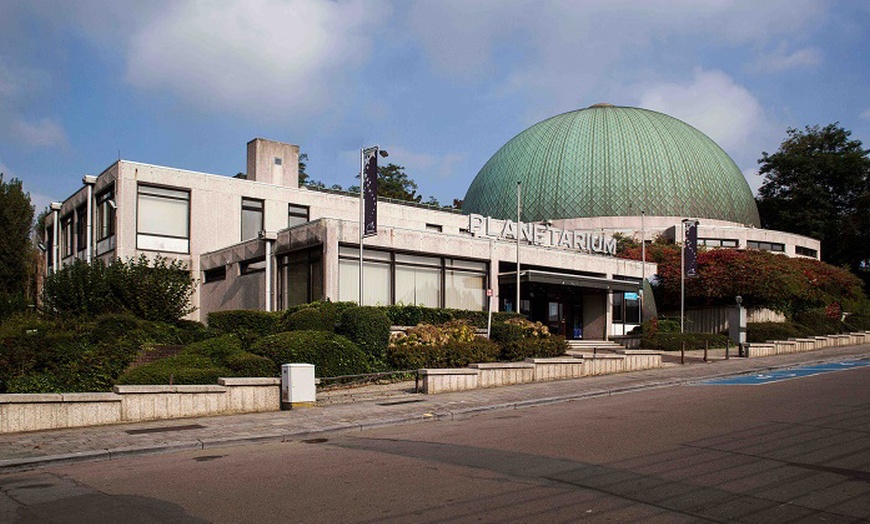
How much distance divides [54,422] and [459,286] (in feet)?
58.4

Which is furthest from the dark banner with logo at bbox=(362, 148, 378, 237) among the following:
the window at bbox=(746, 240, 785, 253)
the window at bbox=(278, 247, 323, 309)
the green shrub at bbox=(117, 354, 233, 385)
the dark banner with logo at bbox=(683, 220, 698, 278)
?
the window at bbox=(746, 240, 785, 253)

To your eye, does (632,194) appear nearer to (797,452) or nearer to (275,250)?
(275,250)

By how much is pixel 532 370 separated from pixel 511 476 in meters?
12.5

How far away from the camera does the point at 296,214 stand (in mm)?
36562

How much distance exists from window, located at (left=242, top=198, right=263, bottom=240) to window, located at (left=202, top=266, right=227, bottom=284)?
104 inches

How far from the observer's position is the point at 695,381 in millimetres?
21234

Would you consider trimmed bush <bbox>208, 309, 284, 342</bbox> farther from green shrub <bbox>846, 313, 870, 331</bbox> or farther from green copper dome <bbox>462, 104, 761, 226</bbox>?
green copper dome <bbox>462, 104, 761, 226</bbox>

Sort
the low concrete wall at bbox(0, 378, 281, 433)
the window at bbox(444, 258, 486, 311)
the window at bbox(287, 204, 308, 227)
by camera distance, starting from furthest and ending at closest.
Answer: the window at bbox(287, 204, 308, 227)
the window at bbox(444, 258, 486, 311)
the low concrete wall at bbox(0, 378, 281, 433)

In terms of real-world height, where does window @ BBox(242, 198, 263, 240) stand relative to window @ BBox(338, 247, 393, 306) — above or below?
above

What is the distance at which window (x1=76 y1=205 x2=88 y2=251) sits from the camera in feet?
120

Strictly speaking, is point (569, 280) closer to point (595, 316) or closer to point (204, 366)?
point (595, 316)

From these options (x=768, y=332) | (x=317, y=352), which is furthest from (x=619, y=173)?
(x=317, y=352)

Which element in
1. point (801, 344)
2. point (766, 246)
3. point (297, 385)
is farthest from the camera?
point (766, 246)

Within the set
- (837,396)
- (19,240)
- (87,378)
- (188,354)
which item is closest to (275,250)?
(188,354)
